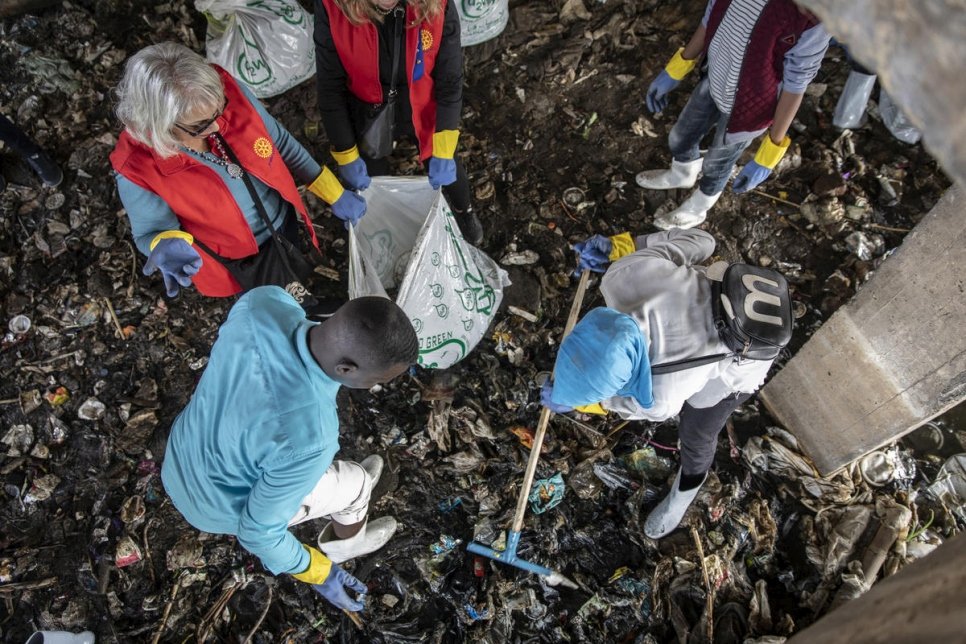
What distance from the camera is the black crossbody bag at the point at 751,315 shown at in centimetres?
196

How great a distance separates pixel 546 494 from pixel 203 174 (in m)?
2.46

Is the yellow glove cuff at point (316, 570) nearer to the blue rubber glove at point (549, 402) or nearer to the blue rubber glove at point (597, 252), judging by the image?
the blue rubber glove at point (549, 402)

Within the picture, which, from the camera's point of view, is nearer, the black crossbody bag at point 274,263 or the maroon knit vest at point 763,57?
the maroon knit vest at point 763,57

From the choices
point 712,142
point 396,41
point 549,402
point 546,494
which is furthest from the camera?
point 712,142

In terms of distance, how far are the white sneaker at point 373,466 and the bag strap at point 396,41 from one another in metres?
2.06

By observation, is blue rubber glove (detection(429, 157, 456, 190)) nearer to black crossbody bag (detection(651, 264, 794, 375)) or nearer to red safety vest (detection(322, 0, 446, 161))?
red safety vest (detection(322, 0, 446, 161))

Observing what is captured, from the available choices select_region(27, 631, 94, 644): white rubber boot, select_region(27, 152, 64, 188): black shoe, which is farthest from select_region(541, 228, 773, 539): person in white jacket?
select_region(27, 152, 64, 188): black shoe

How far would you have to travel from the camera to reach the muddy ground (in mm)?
3105

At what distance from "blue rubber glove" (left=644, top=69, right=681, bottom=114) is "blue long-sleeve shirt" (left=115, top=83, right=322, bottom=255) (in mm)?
2302

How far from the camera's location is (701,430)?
278 centimetres

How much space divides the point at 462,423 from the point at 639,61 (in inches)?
129

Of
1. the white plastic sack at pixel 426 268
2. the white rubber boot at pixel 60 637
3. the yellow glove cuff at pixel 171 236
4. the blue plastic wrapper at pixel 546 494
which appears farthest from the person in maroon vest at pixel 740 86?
the white rubber boot at pixel 60 637

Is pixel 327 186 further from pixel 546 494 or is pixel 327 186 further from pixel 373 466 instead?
pixel 546 494

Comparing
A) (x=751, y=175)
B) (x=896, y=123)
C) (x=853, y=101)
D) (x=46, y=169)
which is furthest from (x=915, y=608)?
(x=46, y=169)
